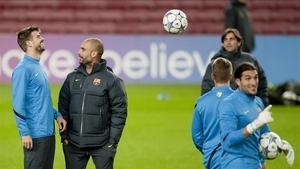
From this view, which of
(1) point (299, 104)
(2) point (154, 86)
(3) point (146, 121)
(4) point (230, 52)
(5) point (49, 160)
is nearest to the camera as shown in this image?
(5) point (49, 160)

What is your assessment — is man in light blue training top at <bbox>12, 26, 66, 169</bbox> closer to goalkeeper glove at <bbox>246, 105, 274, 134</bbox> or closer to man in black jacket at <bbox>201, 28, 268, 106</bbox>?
goalkeeper glove at <bbox>246, 105, 274, 134</bbox>

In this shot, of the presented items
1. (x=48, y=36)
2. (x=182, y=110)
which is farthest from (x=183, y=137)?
(x=48, y=36)

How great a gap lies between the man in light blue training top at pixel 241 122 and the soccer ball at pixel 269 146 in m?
0.05

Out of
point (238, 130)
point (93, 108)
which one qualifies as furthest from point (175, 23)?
point (238, 130)

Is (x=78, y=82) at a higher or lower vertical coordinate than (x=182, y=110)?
higher

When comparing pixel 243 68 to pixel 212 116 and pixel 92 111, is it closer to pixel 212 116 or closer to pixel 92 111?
pixel 212 116

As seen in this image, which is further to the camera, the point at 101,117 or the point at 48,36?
the point at 48,36

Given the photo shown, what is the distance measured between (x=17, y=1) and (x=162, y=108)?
865 centimetres

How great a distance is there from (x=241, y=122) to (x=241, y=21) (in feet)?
32.2

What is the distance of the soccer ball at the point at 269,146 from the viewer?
7434mm

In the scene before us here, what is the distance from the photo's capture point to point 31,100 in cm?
862

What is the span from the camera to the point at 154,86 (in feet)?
72.2

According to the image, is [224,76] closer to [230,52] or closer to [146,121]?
[230,52]

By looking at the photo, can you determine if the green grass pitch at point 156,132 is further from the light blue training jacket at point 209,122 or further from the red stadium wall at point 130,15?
the red stadium wall at point 130,15
